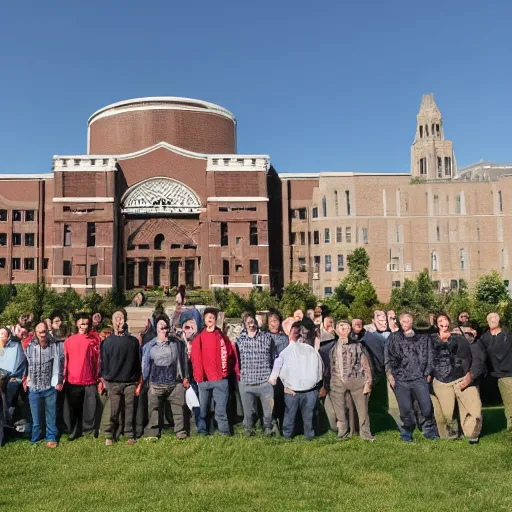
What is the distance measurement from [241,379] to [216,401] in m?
0.52

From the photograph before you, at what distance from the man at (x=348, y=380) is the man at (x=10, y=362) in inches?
199

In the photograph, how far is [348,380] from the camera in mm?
9258

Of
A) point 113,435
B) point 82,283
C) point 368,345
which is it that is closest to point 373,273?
point 82,283

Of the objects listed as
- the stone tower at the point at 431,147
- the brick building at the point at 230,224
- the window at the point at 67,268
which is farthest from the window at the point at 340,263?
the stone tower at the point at 431,147

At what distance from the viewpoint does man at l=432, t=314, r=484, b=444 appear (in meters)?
9.15

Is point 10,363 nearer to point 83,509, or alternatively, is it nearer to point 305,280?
point 83,509

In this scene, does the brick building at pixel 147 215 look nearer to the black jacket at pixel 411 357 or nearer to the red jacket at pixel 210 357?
the red jacket at pixel 210 357

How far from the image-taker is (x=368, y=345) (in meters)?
10.8

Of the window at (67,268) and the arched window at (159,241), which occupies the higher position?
the arched window at (159,241)

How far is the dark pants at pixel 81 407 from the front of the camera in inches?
370

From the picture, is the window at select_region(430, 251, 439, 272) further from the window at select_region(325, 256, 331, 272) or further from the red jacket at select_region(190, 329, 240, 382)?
the red jacket at select_region(190, 329, 240, 382)

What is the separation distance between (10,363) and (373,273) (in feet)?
118

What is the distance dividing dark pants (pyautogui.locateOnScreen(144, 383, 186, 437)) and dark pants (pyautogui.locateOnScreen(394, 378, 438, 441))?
11.0ft

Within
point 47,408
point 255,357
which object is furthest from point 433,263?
point 47,408
